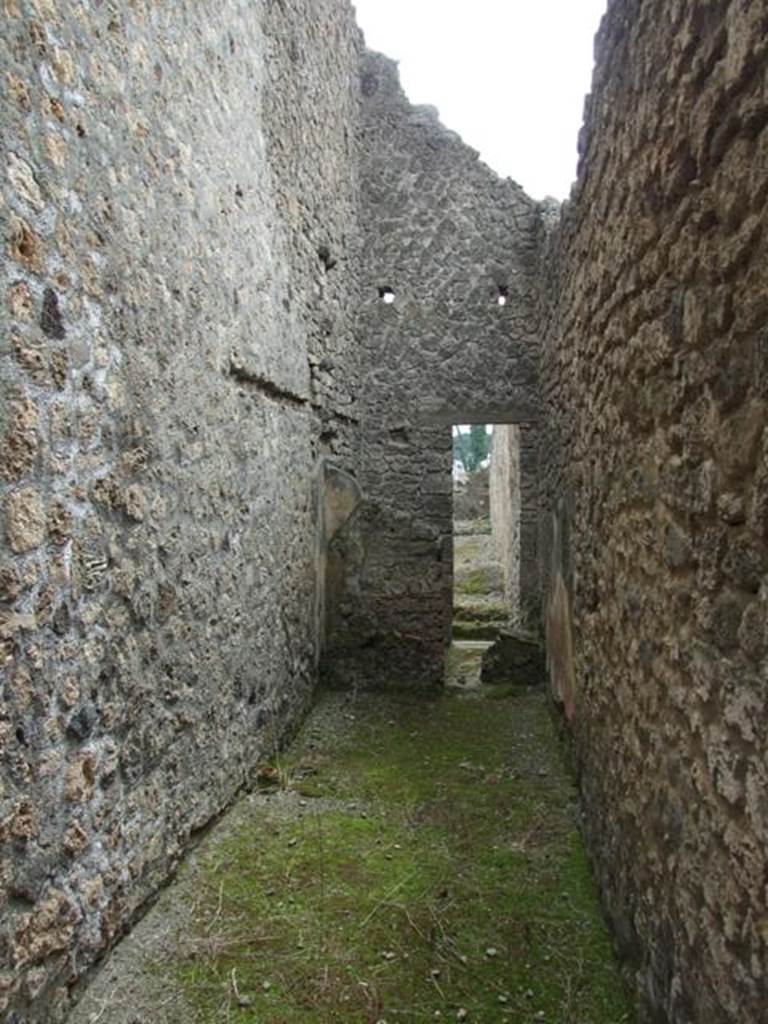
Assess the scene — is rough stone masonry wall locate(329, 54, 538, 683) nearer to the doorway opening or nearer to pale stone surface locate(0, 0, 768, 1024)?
the doorway opening

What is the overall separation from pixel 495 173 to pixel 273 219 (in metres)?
2.86

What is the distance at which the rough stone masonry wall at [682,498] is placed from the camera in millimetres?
1506

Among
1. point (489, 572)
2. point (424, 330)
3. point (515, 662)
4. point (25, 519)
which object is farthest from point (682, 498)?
point (489, 572)

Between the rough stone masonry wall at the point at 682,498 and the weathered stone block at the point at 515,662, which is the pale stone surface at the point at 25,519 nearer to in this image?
the rough stone masonry wall at the point at 682,498

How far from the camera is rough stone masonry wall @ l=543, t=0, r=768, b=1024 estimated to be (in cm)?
151

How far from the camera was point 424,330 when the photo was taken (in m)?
6.62

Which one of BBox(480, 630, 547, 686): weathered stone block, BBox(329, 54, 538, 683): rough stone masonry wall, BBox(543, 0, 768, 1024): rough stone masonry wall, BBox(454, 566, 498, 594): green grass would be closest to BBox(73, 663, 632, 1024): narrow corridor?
BBox(543, 0, 768, 1024): rough stone masonry wall

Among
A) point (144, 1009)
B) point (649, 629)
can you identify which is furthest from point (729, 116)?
point (144, 1009)

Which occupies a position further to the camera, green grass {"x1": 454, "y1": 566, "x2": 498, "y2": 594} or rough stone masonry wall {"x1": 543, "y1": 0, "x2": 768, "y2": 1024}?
green grass {"x1": 454, "y1": 566, "x2": 498, "y2": 594}

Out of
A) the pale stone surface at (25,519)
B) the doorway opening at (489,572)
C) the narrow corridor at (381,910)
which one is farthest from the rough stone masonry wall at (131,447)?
the doorway opening at (489,572)

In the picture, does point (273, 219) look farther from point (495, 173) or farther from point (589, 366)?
point (495, 173)

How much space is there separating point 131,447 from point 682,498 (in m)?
1.77

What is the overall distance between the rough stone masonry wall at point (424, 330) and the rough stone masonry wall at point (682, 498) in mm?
3207

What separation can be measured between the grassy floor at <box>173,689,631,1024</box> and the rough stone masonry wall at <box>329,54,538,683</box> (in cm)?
227
